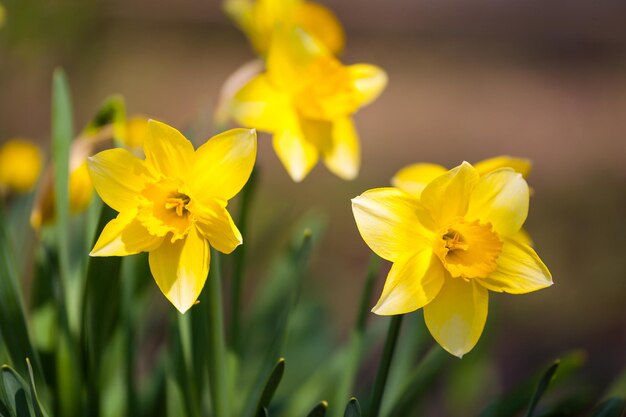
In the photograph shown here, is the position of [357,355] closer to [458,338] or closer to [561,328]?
[458,338]

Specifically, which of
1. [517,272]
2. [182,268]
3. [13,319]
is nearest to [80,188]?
[13,319]

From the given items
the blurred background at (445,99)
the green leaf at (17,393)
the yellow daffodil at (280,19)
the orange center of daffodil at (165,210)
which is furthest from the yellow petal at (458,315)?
the blurred background at (445,99)

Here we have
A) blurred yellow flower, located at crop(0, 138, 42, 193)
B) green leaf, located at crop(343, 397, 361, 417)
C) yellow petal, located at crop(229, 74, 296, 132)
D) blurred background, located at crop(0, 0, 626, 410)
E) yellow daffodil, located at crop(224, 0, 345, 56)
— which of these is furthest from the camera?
blurred background, located at crop(0, 0, 626, 410)

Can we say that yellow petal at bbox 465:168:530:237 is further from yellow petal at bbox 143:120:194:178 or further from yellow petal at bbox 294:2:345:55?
yellow petal at bbox 294:2:345:55

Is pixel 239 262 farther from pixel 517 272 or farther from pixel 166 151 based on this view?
pixel 517 272

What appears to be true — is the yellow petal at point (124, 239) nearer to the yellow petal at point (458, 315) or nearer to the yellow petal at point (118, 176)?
the yellow petal at point (118, 176)

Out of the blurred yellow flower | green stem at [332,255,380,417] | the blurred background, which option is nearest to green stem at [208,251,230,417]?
green stem at [332,255,380,417]
